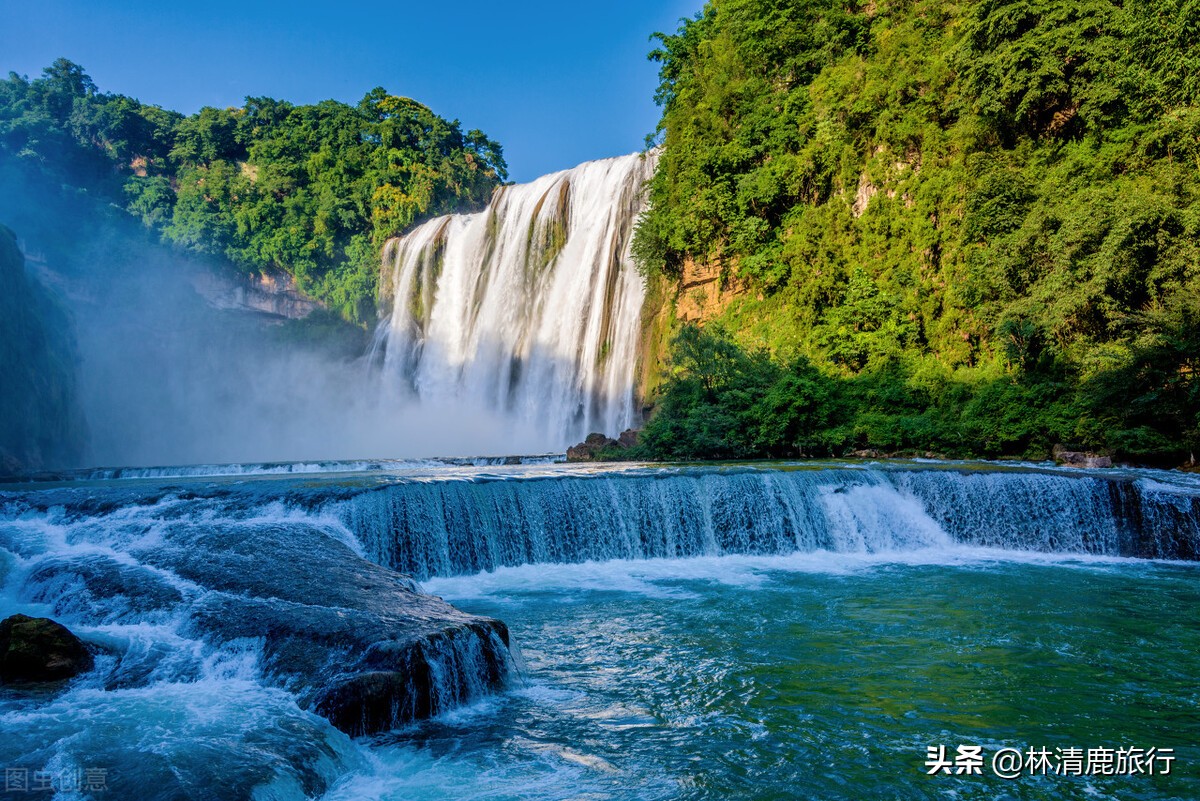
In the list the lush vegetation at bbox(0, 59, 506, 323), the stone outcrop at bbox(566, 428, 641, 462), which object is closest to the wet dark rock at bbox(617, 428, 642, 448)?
the stone outcrop at bbox(566, 428, 641, 462)

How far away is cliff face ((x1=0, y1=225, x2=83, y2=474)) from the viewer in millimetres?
21719

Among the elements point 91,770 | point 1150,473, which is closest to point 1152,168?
point 1150,473

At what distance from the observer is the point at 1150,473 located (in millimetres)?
12250

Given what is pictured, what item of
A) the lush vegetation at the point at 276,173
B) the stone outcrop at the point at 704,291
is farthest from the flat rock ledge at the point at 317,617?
the lush vegetation at the point at 276,173

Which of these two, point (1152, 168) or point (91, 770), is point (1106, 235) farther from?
point (91, 770)

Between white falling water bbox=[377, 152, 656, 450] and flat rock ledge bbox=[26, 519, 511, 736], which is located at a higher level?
white falling water bbox=[377, 152, 656, 450]

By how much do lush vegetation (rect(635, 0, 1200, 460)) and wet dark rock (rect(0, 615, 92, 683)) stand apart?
13910 mm

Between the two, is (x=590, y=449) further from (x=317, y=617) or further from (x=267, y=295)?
(x=267, y=295)

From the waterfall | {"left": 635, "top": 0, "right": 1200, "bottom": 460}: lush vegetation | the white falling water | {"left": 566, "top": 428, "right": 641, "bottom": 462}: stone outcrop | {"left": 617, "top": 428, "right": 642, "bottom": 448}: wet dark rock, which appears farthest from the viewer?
the white falling water

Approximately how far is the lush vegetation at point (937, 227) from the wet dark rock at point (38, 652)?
13910 mm

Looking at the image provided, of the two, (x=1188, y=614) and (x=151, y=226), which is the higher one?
(x=151, y=226)

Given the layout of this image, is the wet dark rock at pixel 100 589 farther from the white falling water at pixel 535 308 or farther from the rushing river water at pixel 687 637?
the white falling water at pixel 535 308

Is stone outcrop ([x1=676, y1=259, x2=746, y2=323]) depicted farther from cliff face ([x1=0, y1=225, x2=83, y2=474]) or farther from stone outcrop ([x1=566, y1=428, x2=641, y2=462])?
cliff face ([x1=0, y1=225, x2=83, y2=474])

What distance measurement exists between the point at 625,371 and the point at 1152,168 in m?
14.4
